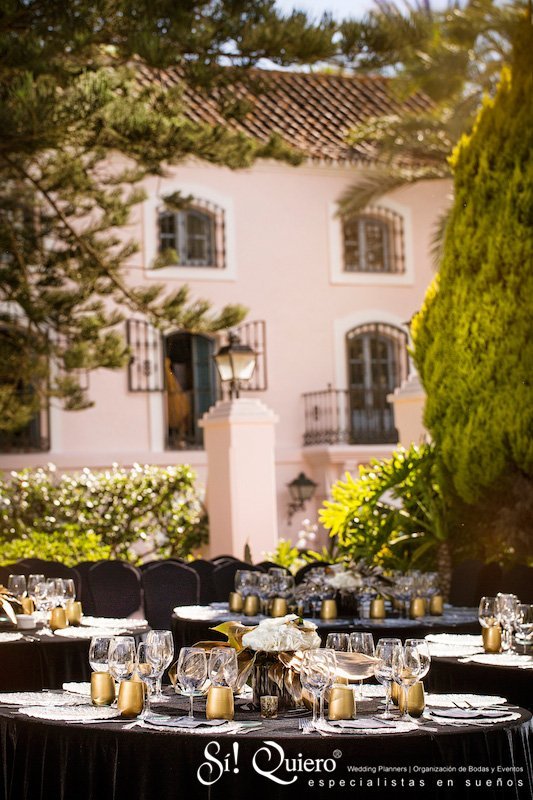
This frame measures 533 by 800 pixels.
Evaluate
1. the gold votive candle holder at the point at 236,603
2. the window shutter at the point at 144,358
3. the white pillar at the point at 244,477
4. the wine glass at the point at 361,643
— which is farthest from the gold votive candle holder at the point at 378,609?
the window shutter at the point at 144,358

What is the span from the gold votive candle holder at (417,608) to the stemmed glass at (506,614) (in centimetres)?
138

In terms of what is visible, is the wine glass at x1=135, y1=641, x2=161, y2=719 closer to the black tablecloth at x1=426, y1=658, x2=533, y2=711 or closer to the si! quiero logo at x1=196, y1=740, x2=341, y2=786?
the si! quiero logo at x1=196, y1=740, x2=341, y2=786

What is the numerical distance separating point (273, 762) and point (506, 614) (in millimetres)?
2144

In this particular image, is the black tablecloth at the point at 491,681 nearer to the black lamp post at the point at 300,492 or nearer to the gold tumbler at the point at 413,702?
the gold tumbler at the point at 413,702

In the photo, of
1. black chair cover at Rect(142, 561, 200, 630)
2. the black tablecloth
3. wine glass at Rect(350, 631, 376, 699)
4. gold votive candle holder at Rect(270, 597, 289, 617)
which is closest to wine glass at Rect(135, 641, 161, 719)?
wine glass at Rect(350, 631, 376, 699)

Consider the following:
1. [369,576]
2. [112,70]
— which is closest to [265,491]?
[112,70]

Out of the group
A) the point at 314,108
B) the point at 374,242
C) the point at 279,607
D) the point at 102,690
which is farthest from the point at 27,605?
the point at 314,108

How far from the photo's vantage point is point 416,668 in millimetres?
4152

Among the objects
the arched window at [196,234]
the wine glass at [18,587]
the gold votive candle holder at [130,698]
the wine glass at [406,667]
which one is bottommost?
the gold votive candle holder at [130,698]

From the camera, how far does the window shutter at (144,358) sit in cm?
1967

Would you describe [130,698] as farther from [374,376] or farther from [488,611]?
[374,376]

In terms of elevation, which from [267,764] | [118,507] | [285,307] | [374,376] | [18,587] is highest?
[285,307]

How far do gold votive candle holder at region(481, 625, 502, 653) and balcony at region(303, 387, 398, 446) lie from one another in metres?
14.8

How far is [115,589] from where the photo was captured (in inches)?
348
